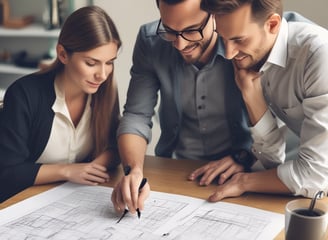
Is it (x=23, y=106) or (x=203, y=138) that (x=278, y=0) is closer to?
(x=203, y=138)

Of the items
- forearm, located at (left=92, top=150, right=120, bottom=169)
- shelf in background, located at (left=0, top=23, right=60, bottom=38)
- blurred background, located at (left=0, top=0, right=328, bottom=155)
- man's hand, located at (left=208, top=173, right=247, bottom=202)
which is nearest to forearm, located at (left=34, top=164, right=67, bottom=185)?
forearm, located at (left=92, top=150, right=120, bottom=169)

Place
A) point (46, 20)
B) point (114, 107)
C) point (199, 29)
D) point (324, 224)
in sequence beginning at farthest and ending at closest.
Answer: point (46, 20) → point (114, 107) → point (199, 29) → point (324, 224)

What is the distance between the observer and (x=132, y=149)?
1.45m

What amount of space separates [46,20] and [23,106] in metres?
1.73

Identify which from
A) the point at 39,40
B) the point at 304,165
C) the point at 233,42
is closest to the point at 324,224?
the point at 304,165

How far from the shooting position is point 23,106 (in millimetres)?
1435

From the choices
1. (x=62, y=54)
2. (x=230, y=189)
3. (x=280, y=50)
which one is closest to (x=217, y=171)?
(x=230, y=189)

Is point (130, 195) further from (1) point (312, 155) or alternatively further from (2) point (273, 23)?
(2) point (273, 23)

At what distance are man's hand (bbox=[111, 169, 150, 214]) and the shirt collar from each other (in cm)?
46

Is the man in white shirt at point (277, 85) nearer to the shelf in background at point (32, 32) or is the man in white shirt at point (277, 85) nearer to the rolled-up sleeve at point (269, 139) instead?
the rolled-up sleeve at point (269, 139)

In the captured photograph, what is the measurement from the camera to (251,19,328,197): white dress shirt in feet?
3.86

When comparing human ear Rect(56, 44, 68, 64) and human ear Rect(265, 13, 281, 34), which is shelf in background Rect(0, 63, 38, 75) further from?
human ear Rect(265, 13, 281, 34)

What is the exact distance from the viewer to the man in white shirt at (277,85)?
3.87 ft

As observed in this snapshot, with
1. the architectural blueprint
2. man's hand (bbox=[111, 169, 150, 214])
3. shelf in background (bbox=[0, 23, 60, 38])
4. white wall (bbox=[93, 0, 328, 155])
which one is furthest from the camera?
shelf in background (bbox=[0, 23, 60, 38])
